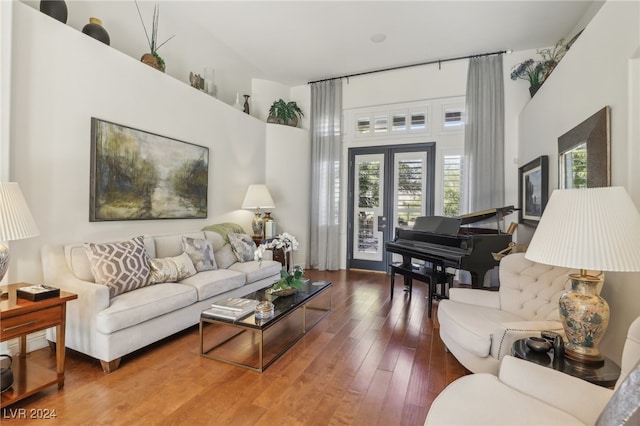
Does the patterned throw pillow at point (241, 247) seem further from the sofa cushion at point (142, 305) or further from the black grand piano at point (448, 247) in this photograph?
the black grand piano at point (448, 247)

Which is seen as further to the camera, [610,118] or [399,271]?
[399,271]

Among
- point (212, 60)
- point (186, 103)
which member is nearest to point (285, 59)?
point (212, 60)

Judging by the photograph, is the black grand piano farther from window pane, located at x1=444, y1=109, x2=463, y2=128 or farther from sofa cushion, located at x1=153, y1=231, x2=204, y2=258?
sofa cushion, located at x1=153, y1=231, x2=204, y2=258

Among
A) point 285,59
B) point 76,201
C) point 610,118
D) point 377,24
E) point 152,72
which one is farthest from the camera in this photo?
point 285,59

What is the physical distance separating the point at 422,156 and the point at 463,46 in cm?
182

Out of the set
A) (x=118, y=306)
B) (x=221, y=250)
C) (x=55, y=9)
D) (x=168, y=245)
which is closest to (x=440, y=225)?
(x=221, y=250)

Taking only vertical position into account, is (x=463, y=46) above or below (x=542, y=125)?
above

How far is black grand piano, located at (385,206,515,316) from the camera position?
3.34 meters

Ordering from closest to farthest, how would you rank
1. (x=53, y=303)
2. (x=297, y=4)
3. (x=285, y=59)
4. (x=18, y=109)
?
(x=53, y=303)
(x=18, y=109)
(x=297, y=4)
(x=285, y=59)

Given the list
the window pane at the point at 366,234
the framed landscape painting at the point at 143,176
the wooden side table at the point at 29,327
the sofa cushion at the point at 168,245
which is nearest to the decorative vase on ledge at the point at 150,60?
the framed landscape painting at the point at 143,176

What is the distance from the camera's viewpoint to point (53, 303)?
2.02 meters

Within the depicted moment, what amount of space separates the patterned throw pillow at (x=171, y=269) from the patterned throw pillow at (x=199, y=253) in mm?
132

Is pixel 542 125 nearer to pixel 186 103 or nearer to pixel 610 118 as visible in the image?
pixel 610 118

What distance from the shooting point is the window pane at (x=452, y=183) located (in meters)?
5.29
